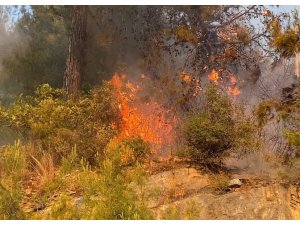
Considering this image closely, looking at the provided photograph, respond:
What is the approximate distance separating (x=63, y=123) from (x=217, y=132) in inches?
102

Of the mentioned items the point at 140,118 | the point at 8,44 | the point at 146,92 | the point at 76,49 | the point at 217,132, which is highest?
the point at 8,44

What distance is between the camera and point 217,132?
7.57m

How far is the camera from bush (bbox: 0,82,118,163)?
7.84m

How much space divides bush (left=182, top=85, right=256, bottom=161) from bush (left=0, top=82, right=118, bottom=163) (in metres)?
1.53

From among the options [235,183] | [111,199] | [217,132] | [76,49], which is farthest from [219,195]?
[76,49]

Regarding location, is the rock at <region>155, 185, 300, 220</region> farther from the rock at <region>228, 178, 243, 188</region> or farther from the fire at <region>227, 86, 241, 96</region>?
the fire at <region>227, 86, 241, 96</region>

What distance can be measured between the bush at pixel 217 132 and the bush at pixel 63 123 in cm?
153

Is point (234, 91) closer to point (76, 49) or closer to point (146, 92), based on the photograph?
point (146, 92)

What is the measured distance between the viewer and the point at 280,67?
890cm

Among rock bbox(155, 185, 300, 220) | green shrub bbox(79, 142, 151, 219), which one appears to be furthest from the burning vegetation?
green shrub bbox(79, 142, 151, 219)

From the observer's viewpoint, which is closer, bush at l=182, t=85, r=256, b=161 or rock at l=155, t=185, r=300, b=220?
rock at l=155, t=185, r=300, b=220

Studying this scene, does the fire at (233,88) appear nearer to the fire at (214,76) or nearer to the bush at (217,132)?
the fire at (214,76)
